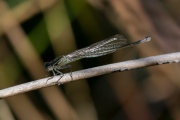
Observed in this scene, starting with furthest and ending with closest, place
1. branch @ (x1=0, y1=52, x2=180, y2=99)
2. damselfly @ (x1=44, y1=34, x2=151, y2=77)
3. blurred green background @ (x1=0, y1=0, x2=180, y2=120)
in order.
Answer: blurred green background @ (x1=0, y1=0, x2=180, y2=120) → damselfly @ (x1=44, y1=34, x2=151, y2=77) → branch @ (x1=0, y1=52, x2=180, y2=99)

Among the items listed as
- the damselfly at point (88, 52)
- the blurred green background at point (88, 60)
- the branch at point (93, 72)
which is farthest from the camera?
the blurred green background at point (88, 60)

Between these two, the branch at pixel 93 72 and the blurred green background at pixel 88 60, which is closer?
the branch at pixel 93 72

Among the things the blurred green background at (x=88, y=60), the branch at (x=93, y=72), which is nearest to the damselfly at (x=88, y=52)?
the blurred green background at (x=88, y=60)

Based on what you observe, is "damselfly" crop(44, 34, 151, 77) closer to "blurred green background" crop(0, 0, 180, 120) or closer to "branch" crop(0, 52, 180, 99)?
"blurred green background" crop(0, 0, 180, 120)

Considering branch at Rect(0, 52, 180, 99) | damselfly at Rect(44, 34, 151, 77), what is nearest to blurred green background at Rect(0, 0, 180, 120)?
damselfly at Rect(44, 34, 151, 77)

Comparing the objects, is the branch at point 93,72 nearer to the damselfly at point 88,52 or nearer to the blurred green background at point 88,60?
the damselfly at point 88,52

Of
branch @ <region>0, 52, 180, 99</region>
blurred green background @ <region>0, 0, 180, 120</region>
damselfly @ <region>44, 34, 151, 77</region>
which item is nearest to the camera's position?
branch @ <region>0, 52, 180, 99</region>

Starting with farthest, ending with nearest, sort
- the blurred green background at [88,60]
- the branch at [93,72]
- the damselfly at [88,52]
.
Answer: the blurred green background at [88,60] → the damselfly at [88,52] → the branch at [93,72]

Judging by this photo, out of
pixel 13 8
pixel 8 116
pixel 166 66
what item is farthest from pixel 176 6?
pixel 8 116
